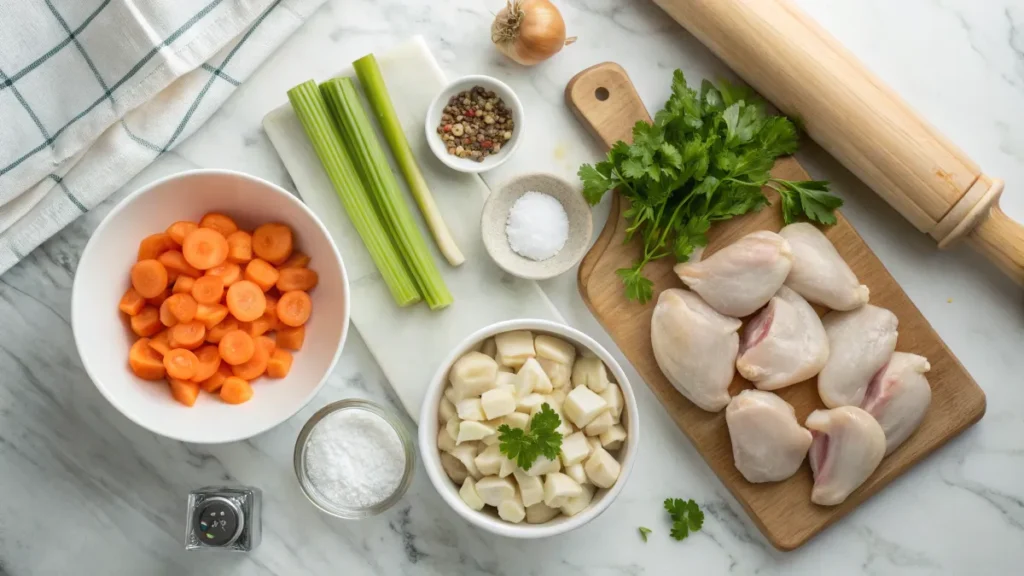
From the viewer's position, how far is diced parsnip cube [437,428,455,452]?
71.3 inches

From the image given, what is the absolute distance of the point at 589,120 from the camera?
1.97 meters

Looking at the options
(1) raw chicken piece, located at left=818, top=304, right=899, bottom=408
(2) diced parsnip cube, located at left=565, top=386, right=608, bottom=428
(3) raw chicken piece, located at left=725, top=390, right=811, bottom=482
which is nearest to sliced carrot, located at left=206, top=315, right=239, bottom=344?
(2) diced parsnip cube, located at left=565, top=386, right=608, bottom=428

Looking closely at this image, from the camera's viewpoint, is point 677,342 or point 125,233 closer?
point 125,233

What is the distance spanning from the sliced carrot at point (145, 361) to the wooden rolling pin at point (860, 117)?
57.0 inches

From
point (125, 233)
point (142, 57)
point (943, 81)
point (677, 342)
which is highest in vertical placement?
point (142, 57)

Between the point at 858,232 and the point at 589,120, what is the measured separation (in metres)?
0.75

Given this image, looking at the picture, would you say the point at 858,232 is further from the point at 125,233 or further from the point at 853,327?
the point at 125,233

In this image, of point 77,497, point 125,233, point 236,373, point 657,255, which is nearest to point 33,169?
point 125,233

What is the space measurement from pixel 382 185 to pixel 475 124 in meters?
0.27

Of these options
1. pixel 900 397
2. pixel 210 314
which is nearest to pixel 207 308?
pixel 210 314

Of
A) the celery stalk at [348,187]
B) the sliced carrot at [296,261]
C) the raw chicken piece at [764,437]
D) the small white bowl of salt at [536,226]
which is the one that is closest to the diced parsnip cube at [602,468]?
the raw chicken piece at [764,437]

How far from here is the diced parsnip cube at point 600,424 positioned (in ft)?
5.82

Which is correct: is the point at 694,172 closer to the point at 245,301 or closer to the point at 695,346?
the point at 695,346

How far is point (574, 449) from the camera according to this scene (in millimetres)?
1770
